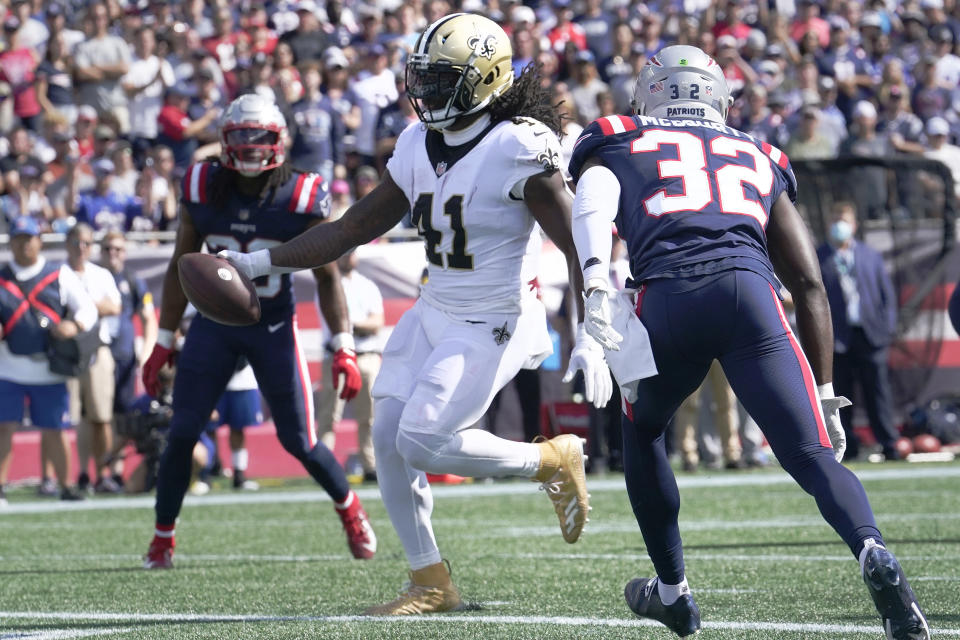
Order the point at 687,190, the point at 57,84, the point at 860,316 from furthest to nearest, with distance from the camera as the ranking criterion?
the point at 57,84
the point at 860,316
the point at 687,190

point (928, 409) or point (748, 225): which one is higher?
point (748, 225)

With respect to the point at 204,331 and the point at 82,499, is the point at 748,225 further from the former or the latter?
the point at 82,499

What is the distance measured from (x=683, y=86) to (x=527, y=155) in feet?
2.05

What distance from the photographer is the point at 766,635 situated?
3.83 m

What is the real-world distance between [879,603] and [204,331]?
10.9 ft

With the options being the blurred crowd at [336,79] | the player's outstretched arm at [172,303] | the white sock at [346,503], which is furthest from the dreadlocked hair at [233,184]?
the blurred crowd at [336,79]

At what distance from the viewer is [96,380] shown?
32.9ft

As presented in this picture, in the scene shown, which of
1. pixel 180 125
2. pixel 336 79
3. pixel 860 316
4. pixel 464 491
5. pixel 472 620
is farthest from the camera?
pixel 336 79

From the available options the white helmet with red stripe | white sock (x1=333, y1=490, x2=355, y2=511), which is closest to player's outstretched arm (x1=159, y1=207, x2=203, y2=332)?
the white helmet with red stripe

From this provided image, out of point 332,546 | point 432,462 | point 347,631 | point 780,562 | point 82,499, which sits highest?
point 432,462

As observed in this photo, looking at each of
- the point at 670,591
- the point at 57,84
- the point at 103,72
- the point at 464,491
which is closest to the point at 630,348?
the point at 670,591

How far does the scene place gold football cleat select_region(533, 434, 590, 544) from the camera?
15.6 ft

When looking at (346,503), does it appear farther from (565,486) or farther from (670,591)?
(670,591)

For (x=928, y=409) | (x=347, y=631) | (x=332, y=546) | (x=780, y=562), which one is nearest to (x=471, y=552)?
(x=332, y=546)
